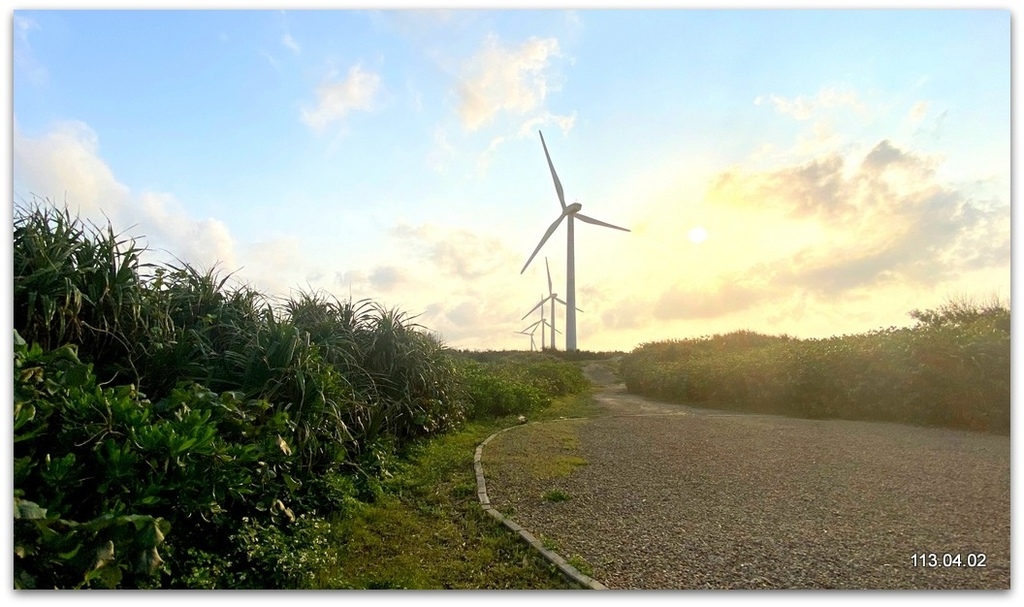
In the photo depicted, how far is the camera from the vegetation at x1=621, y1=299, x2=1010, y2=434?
6453 mm

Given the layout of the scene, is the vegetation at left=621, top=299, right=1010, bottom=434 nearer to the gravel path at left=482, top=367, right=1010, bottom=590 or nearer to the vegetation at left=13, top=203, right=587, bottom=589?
the gravel path at left=482, top=367, right=1010, bottom=590

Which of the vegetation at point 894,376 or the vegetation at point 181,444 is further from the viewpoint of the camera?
the vegetation at point 894,376

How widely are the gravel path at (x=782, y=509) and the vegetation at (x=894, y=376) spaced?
52 centimetres

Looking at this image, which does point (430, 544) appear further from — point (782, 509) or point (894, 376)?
point (894, 376)

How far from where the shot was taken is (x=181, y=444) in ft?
10.4

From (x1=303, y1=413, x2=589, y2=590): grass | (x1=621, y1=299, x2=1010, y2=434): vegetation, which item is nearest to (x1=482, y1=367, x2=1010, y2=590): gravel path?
(x1=303, y1=413, x2=589, y2=590): grass

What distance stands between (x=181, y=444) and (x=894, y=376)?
8374 millimetres

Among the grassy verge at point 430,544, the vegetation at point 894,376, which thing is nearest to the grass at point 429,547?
the grassy verge at point 430,544

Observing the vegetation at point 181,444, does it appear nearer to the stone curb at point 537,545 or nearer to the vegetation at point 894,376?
the stone curb at point 537,545

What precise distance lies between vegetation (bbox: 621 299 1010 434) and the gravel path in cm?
52

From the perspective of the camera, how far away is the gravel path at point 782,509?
332 centimetres

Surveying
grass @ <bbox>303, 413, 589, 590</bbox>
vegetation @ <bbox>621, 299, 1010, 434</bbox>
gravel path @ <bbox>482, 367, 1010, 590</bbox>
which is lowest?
grass @ <bbox>303, 413, 589, 590</bbox>

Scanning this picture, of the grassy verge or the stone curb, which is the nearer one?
the stone curb

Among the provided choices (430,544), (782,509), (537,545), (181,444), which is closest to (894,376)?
(782,509)
